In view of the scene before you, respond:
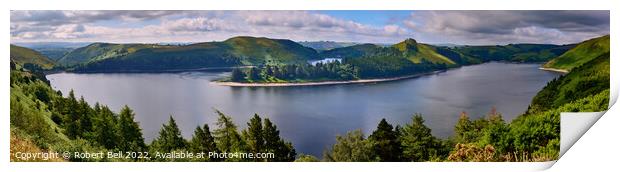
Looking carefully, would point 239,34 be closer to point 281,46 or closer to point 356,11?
point 281,46

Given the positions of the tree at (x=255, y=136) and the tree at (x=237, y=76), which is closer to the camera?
the tree at (x=255, y=136)

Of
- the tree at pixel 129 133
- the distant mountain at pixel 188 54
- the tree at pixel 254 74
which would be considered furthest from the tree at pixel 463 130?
the tree at pixel 129 133

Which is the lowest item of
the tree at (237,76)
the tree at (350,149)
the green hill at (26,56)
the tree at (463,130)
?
the tree at (350,149)

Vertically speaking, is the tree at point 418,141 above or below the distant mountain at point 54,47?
below

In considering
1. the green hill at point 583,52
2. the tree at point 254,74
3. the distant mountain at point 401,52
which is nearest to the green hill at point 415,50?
the distant mountain at point 401,52

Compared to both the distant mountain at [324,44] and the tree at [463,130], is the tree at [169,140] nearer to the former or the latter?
the distant mountain at [324,44]

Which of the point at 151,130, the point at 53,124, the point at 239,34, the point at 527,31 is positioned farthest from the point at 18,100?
the point at 527,31

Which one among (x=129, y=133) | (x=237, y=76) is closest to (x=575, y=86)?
(x=237, y=76)
